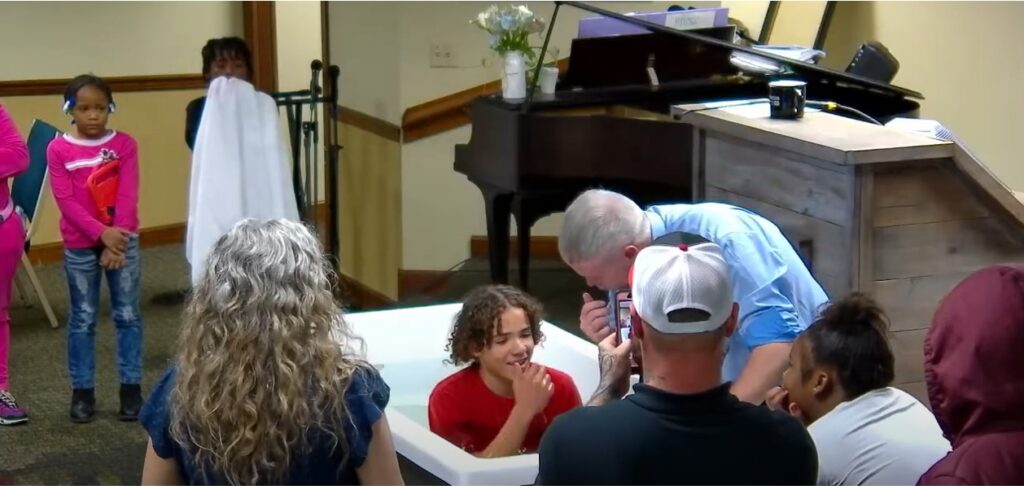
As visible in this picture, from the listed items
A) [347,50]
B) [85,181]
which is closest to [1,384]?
[85,181]

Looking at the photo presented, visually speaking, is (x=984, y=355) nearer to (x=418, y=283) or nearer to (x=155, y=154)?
(x=418, y=283)

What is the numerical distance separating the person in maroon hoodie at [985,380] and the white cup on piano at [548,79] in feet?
9.61

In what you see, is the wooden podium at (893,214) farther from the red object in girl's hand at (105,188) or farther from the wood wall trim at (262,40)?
the wood wall trim at (262,40)

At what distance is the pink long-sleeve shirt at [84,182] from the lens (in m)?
3.79

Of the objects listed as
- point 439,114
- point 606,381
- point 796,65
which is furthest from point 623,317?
point 439,114

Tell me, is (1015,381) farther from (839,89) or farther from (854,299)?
(839,89)

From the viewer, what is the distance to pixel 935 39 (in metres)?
5.03

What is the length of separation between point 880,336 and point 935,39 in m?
3.20

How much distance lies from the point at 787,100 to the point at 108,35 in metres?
4.19

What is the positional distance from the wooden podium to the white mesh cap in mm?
1114

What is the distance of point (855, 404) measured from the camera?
6.88 ft

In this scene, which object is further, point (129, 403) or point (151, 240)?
point (151, 240)

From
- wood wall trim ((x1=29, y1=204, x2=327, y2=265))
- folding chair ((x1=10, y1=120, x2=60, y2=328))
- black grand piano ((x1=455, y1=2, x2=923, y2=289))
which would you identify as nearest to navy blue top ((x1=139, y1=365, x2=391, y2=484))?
black grand piano ((x1=455, y1=2, x2=923, y2=289))

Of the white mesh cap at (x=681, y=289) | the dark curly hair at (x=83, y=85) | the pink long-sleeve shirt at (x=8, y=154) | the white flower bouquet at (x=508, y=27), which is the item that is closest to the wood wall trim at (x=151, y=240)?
the white flower bouquet at (x=508, y=27)
